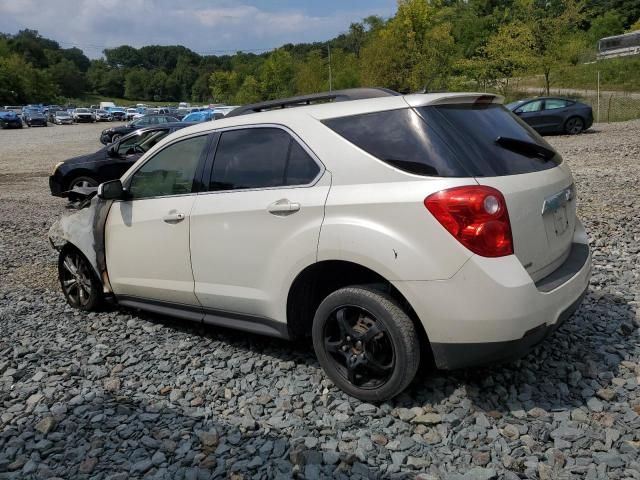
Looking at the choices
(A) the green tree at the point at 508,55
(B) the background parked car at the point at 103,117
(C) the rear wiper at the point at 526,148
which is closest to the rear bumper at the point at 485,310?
(C) the rear wiper at the point at 526,148

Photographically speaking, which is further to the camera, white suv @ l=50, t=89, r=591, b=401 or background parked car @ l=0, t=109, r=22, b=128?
background parked car @ l=0, t=109, r=22, b=128

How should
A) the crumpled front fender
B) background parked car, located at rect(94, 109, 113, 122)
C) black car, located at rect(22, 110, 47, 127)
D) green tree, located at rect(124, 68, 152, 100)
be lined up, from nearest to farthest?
1. the crumpled front fender
2. black car, located at rect(22, 110, 47, 127)
3. background parked car, located at rect(94, 109, 113, 122)
4. green tree, located at rect(124, 68, 152, 100)

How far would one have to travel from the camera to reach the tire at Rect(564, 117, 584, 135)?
19844 millimetres

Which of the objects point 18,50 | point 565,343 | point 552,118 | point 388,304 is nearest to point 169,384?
point 388,304

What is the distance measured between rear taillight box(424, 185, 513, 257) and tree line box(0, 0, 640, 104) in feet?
4.14

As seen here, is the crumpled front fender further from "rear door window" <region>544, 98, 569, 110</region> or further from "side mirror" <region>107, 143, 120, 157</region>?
"rear door window" <region>544, 98, 569, 110</region>

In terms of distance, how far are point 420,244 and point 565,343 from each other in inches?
64.6

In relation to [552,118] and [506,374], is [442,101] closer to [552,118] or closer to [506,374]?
[506,374]

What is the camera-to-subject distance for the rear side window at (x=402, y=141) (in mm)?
2842

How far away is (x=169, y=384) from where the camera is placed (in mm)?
3600

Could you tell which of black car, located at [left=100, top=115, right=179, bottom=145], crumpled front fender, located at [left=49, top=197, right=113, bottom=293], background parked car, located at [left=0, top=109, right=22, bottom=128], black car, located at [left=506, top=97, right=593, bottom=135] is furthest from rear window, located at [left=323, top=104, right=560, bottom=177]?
background parked car, located at [left=0, top=109, right=22, bottom=128]

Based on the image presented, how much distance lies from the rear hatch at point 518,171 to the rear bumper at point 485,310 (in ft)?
0.49

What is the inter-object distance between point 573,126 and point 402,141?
19453 millimetres

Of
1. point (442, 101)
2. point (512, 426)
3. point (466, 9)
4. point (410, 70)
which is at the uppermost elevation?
point (466, 9)
